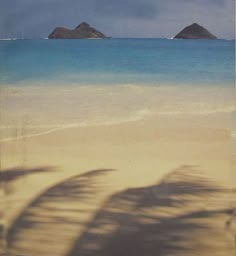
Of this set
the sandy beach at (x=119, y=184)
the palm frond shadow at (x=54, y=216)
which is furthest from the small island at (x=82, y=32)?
the palm frond shadow at (x=54, y=216)

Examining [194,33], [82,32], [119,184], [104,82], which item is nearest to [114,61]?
[104,82]

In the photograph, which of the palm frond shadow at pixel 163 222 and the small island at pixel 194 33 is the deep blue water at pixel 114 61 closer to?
the small island at pixel 194 33

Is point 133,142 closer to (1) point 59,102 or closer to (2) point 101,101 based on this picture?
(2) point 101,101

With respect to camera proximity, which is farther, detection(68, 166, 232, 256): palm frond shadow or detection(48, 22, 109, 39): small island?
detection(48, 22, 109, 39): small island

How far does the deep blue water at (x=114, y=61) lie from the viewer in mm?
2904

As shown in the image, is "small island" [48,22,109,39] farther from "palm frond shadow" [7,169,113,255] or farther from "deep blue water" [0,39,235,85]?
"palm frond shadow" [7,169,113,255]

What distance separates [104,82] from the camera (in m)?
2.96

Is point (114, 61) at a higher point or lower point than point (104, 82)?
higher

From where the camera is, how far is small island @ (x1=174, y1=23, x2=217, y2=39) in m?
2.89

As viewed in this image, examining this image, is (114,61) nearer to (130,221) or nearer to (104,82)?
(104,82)

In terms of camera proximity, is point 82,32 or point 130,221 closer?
point 130,221

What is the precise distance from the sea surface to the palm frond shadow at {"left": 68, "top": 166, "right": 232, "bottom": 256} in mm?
502

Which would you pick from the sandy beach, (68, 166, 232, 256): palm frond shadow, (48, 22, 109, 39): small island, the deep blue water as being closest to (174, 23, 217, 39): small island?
the deep blue water

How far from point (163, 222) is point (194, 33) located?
1278mm
